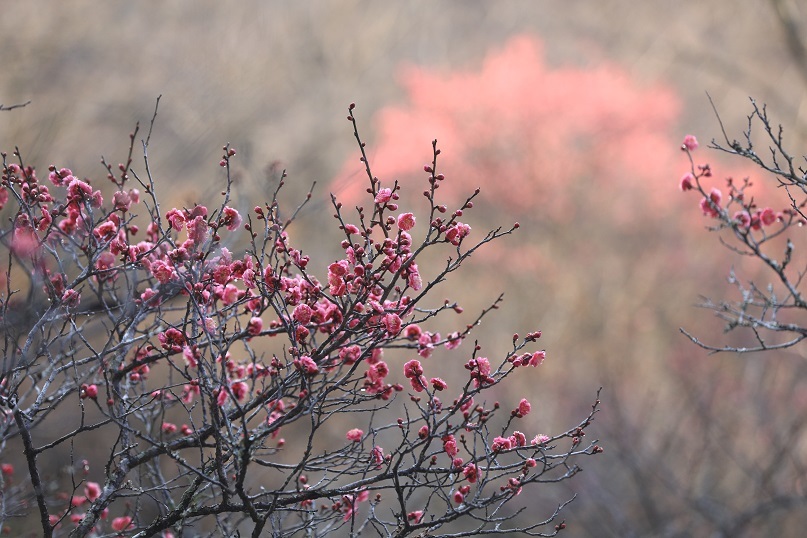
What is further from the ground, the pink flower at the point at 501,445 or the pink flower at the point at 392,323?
the pink flower at the point at 392,323

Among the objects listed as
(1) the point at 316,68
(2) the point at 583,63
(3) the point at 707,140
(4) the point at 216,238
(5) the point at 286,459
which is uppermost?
(1) the point at 316,68

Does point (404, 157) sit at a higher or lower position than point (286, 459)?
higher

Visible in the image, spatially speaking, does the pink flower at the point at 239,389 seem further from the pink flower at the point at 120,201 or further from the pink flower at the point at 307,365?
the pink flower at the point at 120,201

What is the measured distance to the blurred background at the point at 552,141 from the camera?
959 centimetres

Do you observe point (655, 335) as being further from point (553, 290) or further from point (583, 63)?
point (583, 63)

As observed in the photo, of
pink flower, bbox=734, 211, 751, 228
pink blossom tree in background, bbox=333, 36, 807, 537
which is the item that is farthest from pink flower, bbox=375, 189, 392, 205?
pink blossom tree in background, bbox=333, 36, 807, 537

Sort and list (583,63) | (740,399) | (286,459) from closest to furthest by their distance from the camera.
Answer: (740,399) → (286,459) → (583,63)

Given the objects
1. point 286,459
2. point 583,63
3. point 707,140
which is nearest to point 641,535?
point 286,459

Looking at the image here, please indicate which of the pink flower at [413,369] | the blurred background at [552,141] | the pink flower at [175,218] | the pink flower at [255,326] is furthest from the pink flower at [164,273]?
the blurred background at [552,141]

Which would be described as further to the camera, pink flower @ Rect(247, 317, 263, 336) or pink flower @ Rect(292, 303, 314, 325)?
pink flower @ Rect(247, 317, 263, 336)

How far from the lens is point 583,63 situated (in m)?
20.7

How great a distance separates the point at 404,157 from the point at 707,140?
7.82m

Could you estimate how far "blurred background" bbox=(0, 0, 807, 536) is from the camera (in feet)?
31.5

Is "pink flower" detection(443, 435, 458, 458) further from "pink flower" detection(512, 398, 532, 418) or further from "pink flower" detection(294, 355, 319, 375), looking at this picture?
"pink flower" detection(294, 355, 319, 375)
